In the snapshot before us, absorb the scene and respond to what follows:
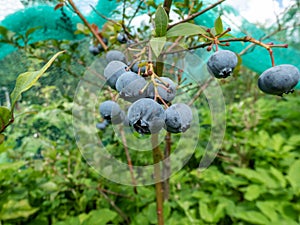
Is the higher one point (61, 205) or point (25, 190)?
point (25, 190)

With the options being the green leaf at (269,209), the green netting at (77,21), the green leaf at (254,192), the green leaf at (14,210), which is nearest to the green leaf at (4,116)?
the green netting at (77,21)

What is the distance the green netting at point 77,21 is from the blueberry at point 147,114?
0.75 m

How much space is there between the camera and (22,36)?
45.2 inches

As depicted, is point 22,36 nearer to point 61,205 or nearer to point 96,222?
point 96,222

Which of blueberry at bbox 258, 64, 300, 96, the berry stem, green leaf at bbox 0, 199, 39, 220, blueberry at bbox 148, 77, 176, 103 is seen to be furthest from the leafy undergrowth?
blueberry at bbox 258, 64, 300, 96

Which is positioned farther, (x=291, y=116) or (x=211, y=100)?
(x=291, y=116)

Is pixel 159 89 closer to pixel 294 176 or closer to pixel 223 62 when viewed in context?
pixel 223 62

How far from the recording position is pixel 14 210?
141cm

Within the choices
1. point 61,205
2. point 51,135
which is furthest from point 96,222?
point 51,135

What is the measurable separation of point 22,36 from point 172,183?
1.22 m

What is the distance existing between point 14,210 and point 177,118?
132cm

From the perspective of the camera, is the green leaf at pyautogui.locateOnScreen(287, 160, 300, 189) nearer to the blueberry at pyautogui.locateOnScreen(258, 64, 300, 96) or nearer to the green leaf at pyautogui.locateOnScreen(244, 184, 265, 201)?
the green leaf at pyautogui.locateOnScreen(244, 184, 265, 201)

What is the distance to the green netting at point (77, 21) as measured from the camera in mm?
1103

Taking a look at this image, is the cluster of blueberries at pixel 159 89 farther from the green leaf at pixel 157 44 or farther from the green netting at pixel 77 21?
the green netting at pixel 77 21
